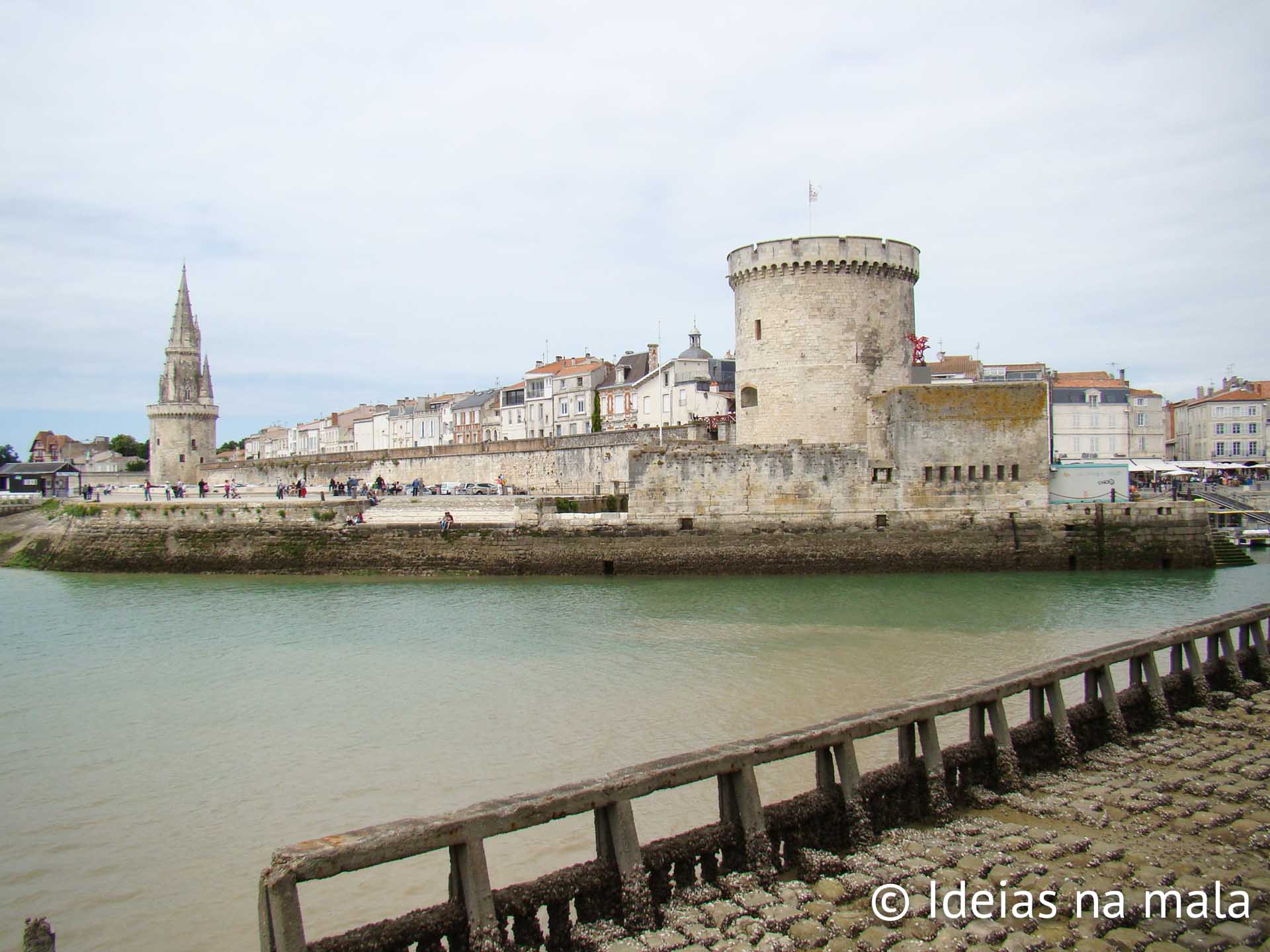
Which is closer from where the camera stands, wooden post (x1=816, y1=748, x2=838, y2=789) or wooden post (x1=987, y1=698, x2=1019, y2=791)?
wooden post (x1=816, y1=748, x2=838, y2=789)

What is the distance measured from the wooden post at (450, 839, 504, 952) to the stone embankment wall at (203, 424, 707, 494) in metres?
18.2

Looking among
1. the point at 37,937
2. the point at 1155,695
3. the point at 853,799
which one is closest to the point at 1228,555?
the point at 1155,695

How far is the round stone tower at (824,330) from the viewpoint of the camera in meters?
21.3

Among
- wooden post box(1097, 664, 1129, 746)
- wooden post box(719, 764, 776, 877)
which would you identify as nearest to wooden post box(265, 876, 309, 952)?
wooden post box(719, 764, 776, 877)

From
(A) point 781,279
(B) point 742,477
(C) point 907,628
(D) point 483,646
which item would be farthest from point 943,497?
(D) point 483,646

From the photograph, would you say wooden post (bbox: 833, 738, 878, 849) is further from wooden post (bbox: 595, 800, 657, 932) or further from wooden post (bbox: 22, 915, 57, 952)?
wooden post (bbox: 22, 915, 57, 952)

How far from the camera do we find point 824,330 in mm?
21453

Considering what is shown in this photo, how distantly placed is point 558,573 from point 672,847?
652 inches

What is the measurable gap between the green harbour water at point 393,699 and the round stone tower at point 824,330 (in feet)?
15.1

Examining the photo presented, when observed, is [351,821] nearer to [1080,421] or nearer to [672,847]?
[672,847]

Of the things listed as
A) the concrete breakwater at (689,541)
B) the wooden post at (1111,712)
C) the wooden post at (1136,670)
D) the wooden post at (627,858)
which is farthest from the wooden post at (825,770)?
the concrete breakwater at (689,541)

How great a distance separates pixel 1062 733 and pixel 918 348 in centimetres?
1831

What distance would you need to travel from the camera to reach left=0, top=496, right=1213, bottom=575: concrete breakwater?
20125 millimetres

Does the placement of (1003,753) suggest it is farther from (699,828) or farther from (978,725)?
(699,828)
